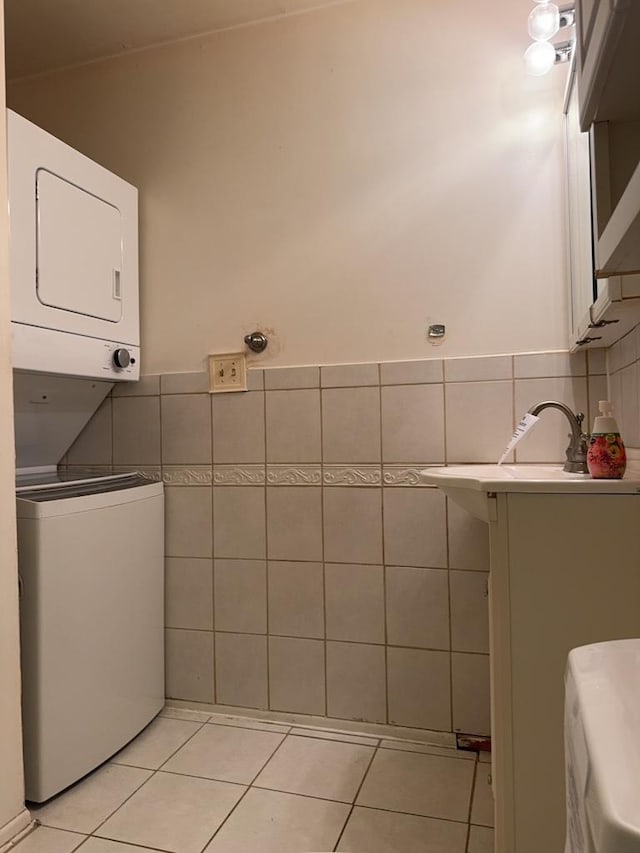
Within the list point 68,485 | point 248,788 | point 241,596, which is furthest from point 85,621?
point 248,788

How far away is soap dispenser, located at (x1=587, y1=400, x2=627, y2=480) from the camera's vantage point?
1284mm

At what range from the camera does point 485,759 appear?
1690mm

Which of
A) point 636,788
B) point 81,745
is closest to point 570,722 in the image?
point 636,788

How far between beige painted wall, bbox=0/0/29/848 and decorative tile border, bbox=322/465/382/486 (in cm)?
91

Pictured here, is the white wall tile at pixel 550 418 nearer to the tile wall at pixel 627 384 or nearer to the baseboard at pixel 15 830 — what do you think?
the tile wall at pixel 627 384

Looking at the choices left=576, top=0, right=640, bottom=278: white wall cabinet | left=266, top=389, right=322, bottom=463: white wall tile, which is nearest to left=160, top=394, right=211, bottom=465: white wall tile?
left=266, top=389, right=322, bottom=463: white wall tile

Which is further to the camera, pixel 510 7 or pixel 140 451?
pixel 140 451

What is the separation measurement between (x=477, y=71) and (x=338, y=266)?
2.35 ft

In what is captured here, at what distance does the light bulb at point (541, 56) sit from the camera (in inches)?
64.0

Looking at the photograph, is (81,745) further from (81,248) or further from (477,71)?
(477,71)

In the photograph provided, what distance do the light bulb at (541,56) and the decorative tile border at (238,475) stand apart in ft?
4.76

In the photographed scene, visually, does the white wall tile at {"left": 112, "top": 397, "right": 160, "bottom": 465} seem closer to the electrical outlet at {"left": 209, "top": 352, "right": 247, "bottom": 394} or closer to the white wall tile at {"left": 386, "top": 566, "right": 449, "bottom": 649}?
the electrical outlet at {"left": 209, "top": 352, "right": 247, "bottom": 394}

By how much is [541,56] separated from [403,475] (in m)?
1.27

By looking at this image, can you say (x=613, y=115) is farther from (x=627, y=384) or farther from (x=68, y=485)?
(x=68, y=485)
